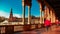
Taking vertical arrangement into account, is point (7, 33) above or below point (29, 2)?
below

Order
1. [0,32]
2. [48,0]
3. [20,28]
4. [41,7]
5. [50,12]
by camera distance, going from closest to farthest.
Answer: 1. [0,32]
2. [20,28]
3. [48,0]
4. [41,7]
5. [50,12]

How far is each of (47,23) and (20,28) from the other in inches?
277

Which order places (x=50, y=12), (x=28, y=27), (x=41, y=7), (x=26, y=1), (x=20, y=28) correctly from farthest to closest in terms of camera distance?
(x=50, y=12) < (x=41, y=7) < (x=26, y=1) < (x=28, y=27) < (x=20, y=28)

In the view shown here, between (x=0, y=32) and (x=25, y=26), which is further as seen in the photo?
(x=25, y=26)

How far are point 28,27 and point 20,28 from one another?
2434 mm

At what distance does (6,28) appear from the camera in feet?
51.9

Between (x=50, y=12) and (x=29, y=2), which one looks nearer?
(x=29, y=2)

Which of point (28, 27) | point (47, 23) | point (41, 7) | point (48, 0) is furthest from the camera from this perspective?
point (41, 7)

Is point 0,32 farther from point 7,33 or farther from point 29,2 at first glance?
point 29,2

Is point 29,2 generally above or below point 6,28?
above

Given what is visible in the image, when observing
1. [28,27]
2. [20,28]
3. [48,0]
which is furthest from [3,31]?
[48,0]

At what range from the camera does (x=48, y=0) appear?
128ft

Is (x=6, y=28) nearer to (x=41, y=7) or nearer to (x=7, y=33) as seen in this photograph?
(x=7, y=33)

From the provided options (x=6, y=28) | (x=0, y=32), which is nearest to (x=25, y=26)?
(x=6, y=28)
